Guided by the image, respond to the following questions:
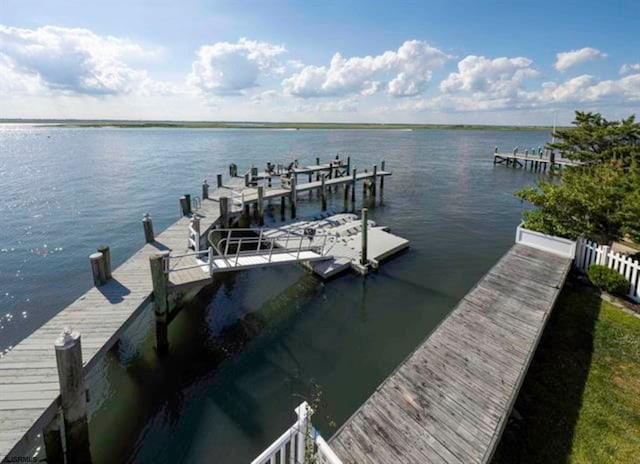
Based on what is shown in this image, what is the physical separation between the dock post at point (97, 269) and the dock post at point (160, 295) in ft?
5.01

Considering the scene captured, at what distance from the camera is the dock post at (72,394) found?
231 inches

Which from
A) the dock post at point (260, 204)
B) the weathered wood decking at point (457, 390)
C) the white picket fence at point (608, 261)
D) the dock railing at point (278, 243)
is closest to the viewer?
the weathered wood decking at point (457, 390)

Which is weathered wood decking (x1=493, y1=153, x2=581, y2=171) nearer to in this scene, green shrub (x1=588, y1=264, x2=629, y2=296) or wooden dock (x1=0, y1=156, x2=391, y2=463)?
green shrub (x1=588, y1=264, x2=629, y2=296)

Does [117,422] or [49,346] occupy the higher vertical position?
[49,346]

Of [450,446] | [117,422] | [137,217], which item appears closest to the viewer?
[450,446]

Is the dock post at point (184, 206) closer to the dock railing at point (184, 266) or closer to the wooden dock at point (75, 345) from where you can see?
the wooden dock at point (75, 345)

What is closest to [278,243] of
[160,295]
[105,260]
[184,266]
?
[184,266]

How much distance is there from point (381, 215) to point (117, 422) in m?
19.9

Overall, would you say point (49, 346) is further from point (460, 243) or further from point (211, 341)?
point (460, 243)

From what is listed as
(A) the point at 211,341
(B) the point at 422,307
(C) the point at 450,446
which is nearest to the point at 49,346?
(A) the point at 211,341

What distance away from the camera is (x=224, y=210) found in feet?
55.7

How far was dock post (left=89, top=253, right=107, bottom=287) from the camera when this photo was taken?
9.66 meters

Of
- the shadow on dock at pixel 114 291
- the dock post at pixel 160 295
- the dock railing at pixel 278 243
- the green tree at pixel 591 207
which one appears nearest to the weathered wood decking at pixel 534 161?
the green tree at pixel 591 207

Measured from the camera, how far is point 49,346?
7250 mm
